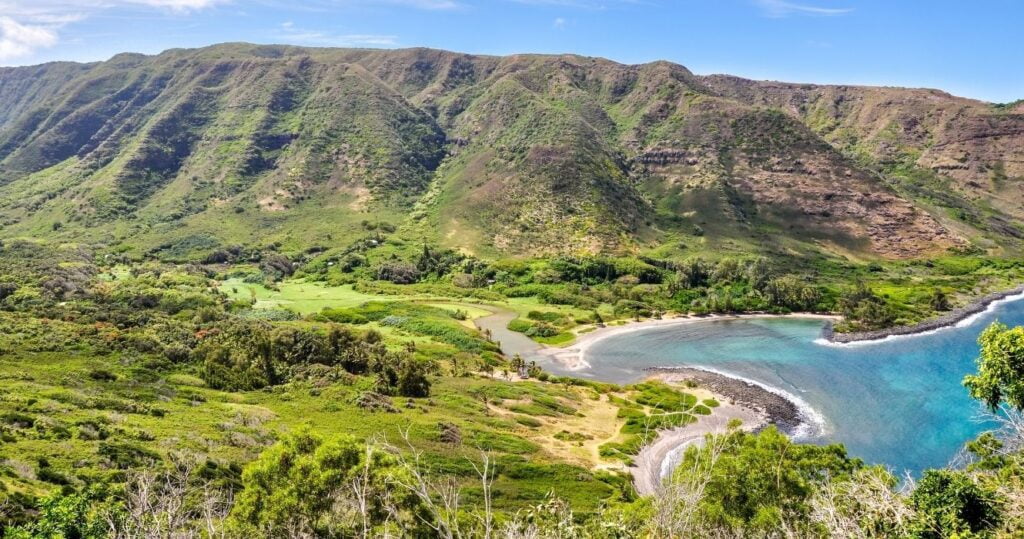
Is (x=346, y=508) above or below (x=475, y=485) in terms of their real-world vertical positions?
above

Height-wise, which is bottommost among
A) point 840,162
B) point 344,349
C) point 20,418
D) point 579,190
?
point 344,349

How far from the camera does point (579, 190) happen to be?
17275 cm

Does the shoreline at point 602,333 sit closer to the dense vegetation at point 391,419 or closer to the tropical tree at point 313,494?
the dense vegetation at point 391,419

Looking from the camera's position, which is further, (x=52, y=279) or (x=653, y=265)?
(x=653, y=265)

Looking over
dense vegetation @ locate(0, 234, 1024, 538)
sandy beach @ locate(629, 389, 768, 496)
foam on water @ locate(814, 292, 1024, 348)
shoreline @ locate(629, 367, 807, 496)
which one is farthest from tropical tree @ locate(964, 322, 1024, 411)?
foam on water @ locate(814, 292, 1024, 348)

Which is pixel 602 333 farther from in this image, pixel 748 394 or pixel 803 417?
pixel 803 417

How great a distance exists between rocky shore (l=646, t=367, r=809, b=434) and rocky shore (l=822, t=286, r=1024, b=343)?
33.0 metres

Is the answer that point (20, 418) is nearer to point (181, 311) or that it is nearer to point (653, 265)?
point (181, 311)

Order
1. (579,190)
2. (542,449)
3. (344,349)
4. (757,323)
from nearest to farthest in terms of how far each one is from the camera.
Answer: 1. (542,449)
2. (344,349)
3. (757,323)
4. (579,190)

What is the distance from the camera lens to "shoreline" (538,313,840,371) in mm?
92688

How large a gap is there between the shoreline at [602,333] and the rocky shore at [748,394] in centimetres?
1224

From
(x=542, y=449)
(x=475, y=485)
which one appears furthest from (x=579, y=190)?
(x=475, y=485)

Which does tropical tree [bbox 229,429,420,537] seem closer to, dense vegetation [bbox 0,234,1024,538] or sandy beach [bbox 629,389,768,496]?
dense vegetation [bbox 0,234,1024,538]

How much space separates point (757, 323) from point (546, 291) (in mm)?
44857
